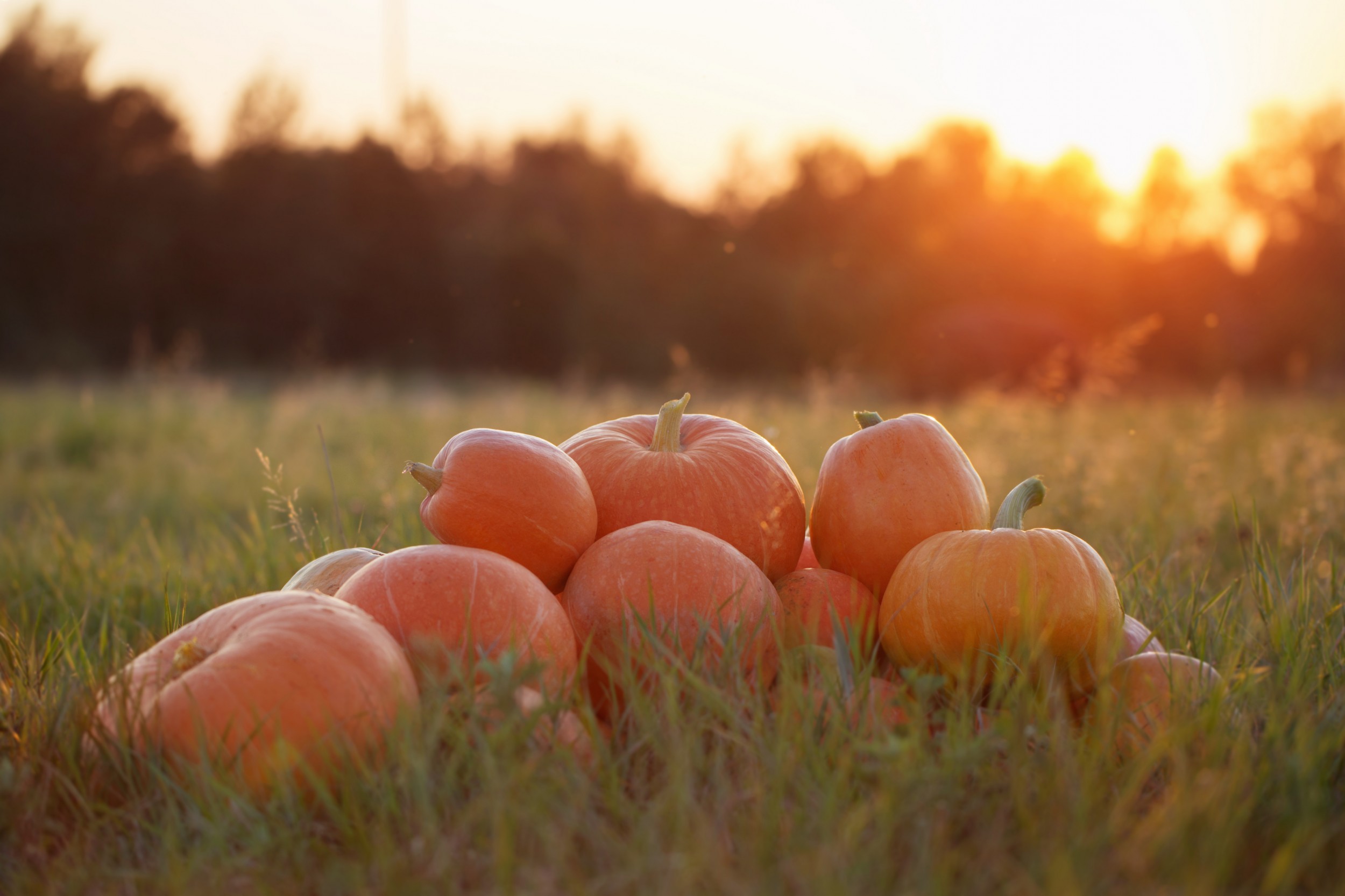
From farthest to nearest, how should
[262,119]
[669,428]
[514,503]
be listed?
[262,119]
[669,428]
[514,503]

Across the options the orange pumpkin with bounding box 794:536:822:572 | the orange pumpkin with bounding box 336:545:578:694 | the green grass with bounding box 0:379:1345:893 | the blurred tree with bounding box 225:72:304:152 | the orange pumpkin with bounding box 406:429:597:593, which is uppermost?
the blurred tree with bounding box 225:72:304:152

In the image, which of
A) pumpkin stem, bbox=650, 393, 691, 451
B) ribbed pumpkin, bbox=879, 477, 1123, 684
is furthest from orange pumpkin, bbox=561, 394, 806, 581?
ribbed pumpkin, bbox=879, 477, 1123, 684

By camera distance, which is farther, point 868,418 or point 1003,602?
point 868,418

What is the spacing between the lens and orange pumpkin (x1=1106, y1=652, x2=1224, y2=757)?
1548 mm

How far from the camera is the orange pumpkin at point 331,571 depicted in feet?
6.69

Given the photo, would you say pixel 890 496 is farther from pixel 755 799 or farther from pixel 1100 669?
pixel 755 799

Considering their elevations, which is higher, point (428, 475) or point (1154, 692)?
point (428, 475)

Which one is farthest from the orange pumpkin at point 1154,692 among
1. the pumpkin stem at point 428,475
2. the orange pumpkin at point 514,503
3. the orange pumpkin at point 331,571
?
the orange pumpkin at point 331,571

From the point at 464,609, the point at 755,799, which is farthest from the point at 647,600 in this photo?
the point at 755,799

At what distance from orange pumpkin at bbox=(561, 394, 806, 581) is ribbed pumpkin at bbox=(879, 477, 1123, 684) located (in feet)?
1.13

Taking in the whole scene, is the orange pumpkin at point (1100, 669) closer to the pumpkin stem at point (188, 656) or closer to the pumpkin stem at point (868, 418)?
the pumpkin stem at point (868, 418)

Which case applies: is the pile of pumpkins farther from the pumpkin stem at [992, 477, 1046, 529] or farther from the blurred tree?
the blurred tree

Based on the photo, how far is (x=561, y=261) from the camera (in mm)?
23188

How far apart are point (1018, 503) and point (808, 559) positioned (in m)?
0.54
